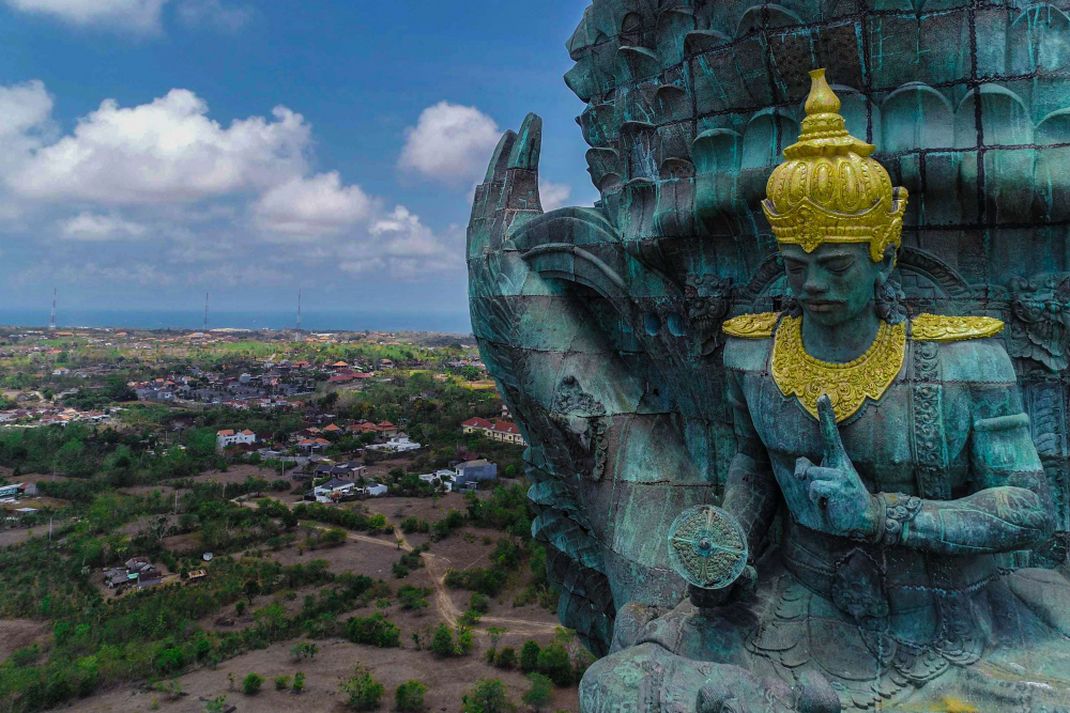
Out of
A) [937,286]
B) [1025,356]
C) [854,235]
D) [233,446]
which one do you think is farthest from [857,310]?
[233,446]

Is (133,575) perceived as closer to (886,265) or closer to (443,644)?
(443,644)

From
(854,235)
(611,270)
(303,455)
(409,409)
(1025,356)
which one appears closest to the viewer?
(854,235)

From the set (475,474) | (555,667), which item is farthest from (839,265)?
(475,474)

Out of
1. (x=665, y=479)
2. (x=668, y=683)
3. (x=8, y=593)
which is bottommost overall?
(x=8, y=593)

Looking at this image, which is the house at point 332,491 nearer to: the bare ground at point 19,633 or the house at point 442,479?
the house at point 442,479

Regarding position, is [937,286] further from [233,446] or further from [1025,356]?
[233,446]

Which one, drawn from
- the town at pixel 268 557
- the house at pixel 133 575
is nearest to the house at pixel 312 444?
the town at pixel 268 557

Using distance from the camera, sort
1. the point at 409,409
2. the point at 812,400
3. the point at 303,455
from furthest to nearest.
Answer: the point at 409,409
the point at 303,455
the point at 812,400
